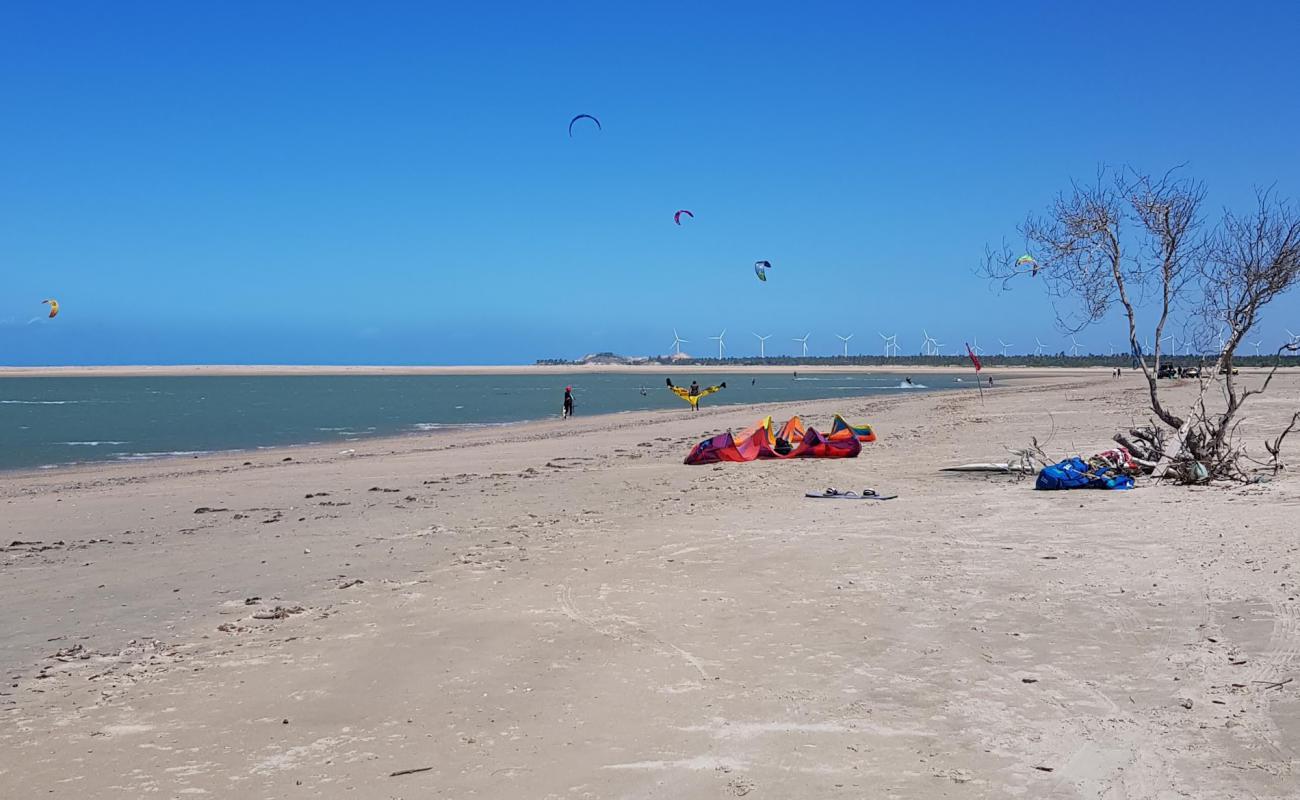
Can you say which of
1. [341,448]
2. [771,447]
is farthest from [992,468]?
[341,448]

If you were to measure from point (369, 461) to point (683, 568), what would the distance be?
522 inches

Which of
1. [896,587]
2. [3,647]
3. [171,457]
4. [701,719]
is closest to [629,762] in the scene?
[701,719]

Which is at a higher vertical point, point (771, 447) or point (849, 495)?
point (771, 447)

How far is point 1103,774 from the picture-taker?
398 centimetres

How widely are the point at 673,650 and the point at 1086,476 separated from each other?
758cm

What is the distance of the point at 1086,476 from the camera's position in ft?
37.7

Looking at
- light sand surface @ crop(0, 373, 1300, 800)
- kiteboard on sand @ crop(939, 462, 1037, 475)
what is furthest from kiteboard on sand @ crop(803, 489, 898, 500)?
kiteboard on sand @ crop(939, 462, 1037, 475)

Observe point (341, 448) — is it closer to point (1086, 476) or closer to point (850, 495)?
point (850, 495)

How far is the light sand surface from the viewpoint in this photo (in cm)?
413

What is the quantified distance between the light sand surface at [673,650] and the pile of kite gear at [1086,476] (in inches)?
15.7

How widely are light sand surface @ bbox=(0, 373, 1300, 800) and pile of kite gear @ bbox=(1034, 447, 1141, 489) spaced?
40 centimetres

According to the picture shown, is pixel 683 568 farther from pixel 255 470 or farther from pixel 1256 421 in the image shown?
pixel 1256 421

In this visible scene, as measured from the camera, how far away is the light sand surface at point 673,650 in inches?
163

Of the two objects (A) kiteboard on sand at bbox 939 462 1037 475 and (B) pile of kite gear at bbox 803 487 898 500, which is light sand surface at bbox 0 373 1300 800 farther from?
(A) kiteboard on sand at bbox 939 462 1037 475
